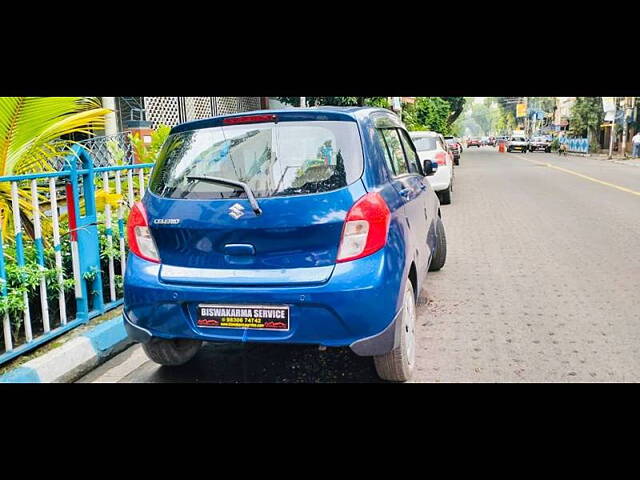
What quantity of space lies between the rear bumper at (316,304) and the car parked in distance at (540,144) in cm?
5292

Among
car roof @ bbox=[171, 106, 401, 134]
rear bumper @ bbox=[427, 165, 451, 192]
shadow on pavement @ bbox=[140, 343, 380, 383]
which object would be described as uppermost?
car roof @ bbox=[171, 106, 401, 134]

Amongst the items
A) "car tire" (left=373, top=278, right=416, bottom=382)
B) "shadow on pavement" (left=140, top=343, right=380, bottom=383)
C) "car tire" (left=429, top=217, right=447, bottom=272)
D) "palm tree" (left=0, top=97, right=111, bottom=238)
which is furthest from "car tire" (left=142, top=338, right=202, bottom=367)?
"car tire" (left=429, top=217, right=447, bottom=272)

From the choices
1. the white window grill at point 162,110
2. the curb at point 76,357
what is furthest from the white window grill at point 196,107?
the curb at point 76,357

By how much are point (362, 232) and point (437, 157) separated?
396 inches

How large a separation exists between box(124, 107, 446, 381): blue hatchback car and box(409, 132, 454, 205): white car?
30.7 feet

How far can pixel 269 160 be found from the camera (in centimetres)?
351

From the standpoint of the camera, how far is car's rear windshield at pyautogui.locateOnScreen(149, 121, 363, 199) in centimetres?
343

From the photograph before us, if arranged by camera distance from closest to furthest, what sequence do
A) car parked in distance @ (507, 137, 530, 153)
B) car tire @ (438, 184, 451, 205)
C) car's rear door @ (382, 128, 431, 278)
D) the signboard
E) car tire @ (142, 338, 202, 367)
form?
1. car tire @ (142, 338, 202, 367)
2. car's rear door @ (382, 128, 431, 278)
3. car tire @ (438, 184, 451, 205)
4. the signboard
5. car parked in distance @ (507, 137, 530, 153)

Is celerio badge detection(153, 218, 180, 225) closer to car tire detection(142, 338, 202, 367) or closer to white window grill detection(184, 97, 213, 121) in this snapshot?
car tire detection(142, 338, 202, 367)

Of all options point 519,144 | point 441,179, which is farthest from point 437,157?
point 519,144

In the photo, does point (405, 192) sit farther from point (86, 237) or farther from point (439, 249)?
point (86, 237)

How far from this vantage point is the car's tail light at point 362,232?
3.30 m

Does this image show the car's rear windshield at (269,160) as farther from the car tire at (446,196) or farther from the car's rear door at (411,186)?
the car tire at (446,196)
